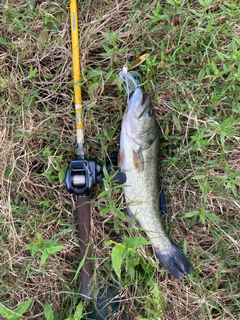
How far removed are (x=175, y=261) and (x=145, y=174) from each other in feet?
2.06

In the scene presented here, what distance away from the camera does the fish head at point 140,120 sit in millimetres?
2068

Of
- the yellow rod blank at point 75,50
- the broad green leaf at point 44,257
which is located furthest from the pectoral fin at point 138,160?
the broad green leaf at point 44,257

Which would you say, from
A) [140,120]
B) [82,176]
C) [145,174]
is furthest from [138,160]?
[82,176]

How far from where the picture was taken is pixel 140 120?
6.79 feet

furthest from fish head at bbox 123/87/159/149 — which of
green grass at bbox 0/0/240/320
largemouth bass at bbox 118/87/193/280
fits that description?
green grass at bbox 0/0/240/320

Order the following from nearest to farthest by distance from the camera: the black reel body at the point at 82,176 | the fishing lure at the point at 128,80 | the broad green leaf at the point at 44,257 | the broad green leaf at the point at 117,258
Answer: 1. the broad green leaf at the point at 117,258
2. the broad green leaf at the point at 44,257
3. the black reel body at the point at 82,176
4. the fishing lure at the point at 128,80

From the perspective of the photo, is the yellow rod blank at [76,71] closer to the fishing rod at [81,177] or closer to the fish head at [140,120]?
the fishing rod at [81,177]

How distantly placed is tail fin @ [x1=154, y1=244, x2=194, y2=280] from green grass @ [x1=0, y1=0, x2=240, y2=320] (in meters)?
0.10

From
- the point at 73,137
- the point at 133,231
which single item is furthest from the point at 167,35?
the point at 133,231

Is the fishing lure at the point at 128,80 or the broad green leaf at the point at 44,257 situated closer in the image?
the broad green leaf at the point at 44,257

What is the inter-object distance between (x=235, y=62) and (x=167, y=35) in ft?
1.68

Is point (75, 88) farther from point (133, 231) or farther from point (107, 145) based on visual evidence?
point (133, 231)

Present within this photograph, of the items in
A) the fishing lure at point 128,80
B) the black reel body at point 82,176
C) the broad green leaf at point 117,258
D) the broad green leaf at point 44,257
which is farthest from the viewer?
the fishing lure at point 128,80

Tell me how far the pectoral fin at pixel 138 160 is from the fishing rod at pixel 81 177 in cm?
11
